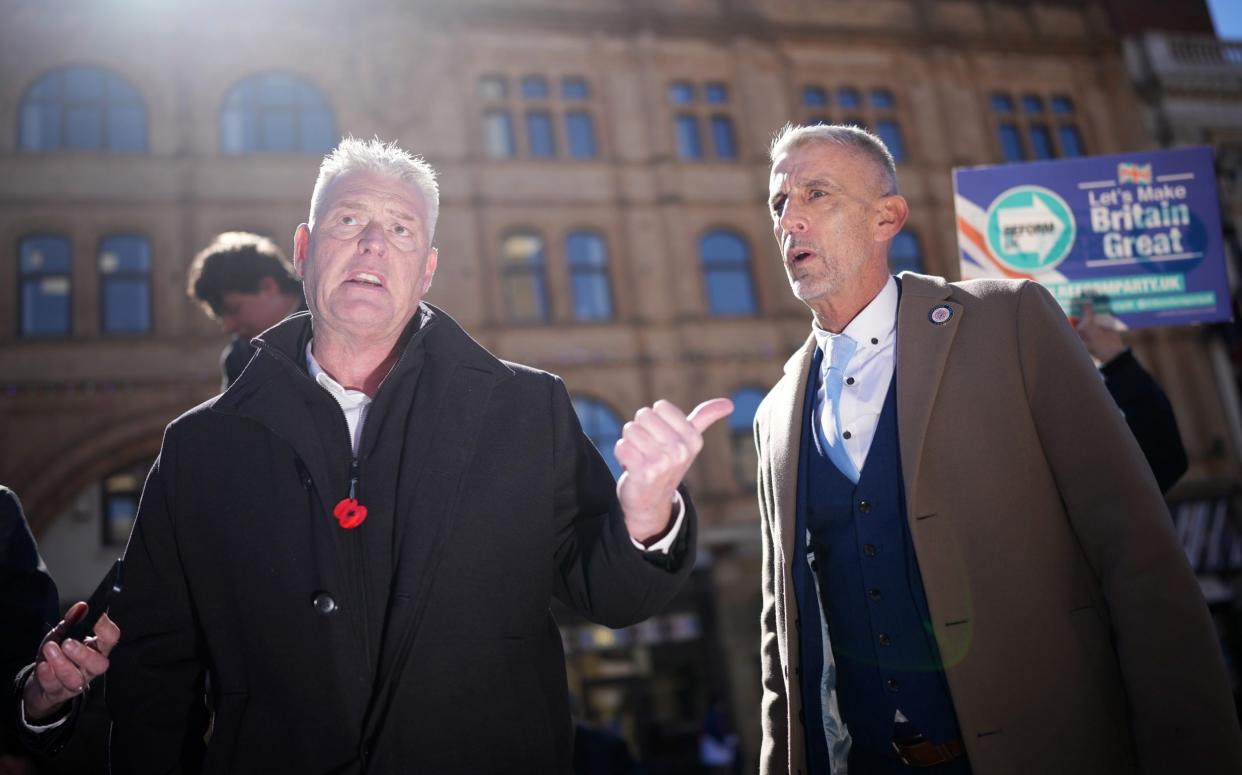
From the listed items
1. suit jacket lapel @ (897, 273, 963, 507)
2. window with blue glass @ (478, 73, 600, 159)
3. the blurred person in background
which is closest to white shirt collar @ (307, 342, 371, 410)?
the blurred person in background

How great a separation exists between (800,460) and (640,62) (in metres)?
16.4

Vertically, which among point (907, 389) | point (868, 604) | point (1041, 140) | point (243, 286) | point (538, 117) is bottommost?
point (868, 604)

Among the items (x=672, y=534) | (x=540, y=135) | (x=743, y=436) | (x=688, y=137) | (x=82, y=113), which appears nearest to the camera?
(x=672, y=534)

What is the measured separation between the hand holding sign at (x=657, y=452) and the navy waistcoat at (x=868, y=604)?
0.68 m

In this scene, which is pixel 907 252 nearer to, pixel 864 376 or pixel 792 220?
pixel 792 220

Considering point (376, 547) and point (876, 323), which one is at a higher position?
point (876, 323)

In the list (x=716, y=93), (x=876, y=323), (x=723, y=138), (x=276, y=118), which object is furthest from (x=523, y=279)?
(x=876, y=323)

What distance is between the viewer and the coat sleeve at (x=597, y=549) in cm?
187

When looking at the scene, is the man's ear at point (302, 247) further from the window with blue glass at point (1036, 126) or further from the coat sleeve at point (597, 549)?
the window with blue glass at point (1036, 126)

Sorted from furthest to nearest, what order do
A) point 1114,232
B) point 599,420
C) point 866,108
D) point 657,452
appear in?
point 866,108 < point 599,420 < point 1114,232 < point 657,452

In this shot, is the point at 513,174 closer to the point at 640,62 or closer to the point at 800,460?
the point at 640,62

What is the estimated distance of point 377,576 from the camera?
1.95 meters

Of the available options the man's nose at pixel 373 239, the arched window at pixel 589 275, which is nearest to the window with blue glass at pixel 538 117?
the arched window at pixel 589 275

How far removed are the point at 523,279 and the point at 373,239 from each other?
1393cm
